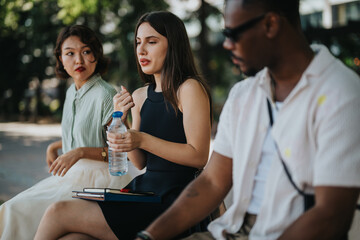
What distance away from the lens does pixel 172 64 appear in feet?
9.22

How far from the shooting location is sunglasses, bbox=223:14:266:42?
1.73 meters

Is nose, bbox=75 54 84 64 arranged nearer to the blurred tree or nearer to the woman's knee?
the woman's knee

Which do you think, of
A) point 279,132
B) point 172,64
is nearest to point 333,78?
point 279,132

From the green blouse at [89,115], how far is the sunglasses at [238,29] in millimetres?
1724

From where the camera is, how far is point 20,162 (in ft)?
31.0

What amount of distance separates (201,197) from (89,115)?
1691 mm

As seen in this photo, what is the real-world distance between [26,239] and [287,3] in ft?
7.70

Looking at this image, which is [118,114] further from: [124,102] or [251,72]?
[251,72]

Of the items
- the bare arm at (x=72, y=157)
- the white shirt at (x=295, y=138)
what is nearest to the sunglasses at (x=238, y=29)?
the white shirt at (x=295, y=138)

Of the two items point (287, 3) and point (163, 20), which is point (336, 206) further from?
point (163, 20)

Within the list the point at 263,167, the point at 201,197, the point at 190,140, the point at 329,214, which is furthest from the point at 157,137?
the point at 329,214

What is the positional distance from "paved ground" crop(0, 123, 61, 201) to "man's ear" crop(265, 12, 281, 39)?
549cm

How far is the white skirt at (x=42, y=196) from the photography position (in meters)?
2.86

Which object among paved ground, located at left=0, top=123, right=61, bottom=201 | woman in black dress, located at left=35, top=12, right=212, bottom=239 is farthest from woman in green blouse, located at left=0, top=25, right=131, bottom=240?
paved ground, located at left=0, top=123, right=61, bottom=201
